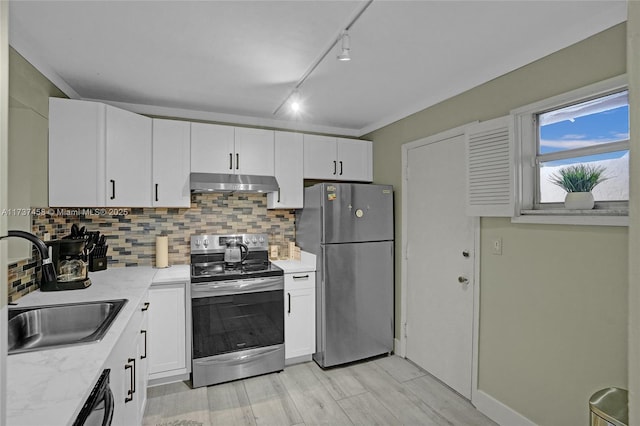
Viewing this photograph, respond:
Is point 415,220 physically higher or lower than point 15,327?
higher

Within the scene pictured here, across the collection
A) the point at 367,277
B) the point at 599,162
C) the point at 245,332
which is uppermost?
the point at 599,162

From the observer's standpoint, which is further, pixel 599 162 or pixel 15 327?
pixel 599 162

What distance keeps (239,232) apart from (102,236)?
3.99ft

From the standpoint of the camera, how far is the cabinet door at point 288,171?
132 inches

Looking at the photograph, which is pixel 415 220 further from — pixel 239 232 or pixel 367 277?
pixel 239 232

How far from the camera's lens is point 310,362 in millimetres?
3188

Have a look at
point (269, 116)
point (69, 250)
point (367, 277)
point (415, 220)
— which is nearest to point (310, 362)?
point (367, 277)

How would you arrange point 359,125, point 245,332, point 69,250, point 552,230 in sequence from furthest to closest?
1. point 359,125
2. point 245,332
3. point 69,250
4. point 552,230

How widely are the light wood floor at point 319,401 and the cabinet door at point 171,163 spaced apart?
1591 mm

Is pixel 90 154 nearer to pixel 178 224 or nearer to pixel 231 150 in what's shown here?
pixel 178 224

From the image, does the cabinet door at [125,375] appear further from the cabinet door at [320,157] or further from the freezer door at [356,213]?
the cabinet door at [320,157]

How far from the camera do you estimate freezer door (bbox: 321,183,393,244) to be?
3074 millimetres

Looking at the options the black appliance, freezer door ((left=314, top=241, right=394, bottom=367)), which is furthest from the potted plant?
the black appliance

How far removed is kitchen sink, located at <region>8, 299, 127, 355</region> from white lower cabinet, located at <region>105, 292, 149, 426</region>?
169mm
